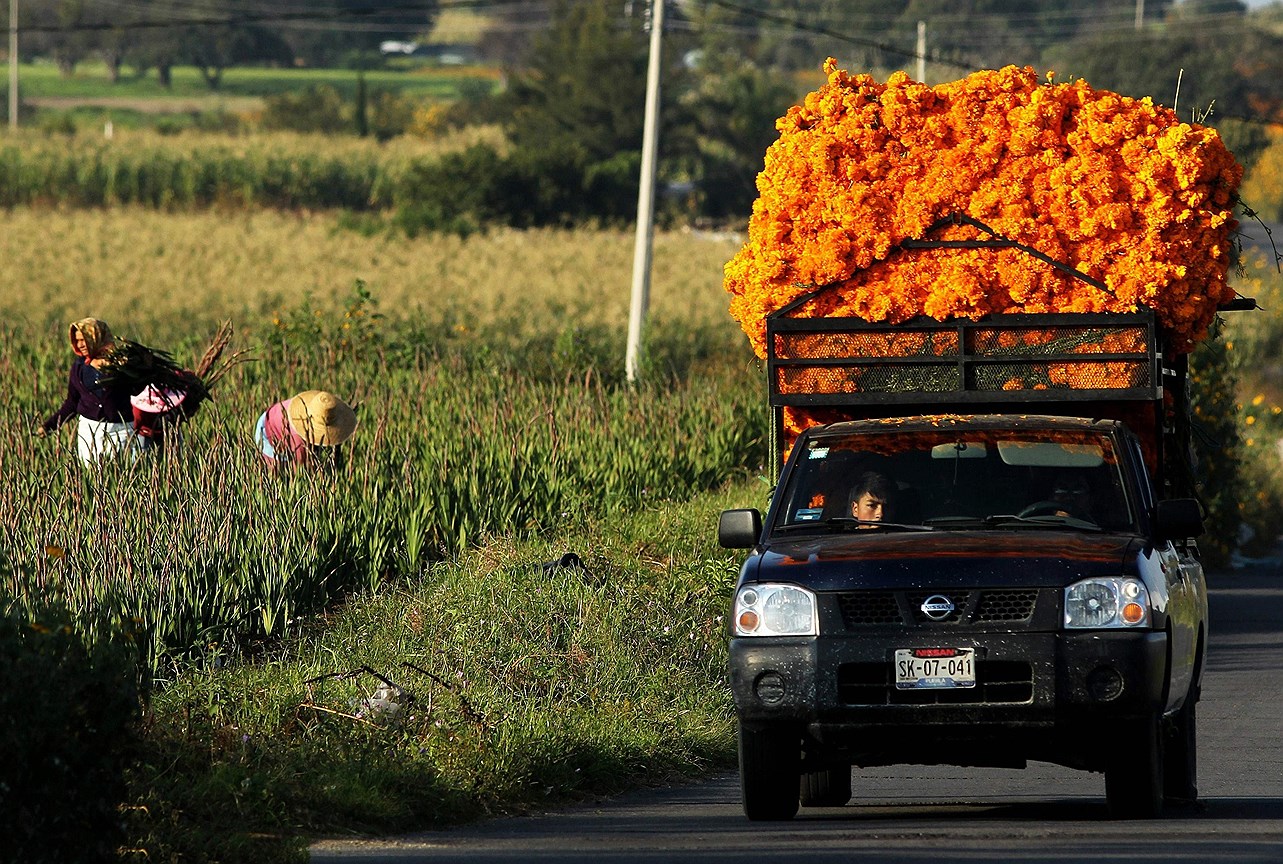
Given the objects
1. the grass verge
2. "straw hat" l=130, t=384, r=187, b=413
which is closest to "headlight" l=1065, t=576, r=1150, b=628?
the grass verge

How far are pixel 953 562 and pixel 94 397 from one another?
9.49 m

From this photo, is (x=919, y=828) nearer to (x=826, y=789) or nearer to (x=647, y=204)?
(x=826, y=789)

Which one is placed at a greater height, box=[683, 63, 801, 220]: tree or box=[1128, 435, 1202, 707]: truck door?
box=[1128, 435, 1202, 707]: truck door

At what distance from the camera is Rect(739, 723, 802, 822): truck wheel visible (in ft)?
31.2

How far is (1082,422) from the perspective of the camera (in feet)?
35.1

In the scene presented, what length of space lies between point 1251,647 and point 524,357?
19.1m

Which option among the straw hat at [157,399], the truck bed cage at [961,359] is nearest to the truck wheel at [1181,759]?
the truck bed cage at [961,359]

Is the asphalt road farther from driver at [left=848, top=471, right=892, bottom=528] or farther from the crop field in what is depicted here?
Answer: driver at [left=848, top=471, right=892, bottom=528]

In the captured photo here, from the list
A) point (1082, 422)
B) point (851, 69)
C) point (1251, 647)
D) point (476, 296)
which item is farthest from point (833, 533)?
point (851, 69)

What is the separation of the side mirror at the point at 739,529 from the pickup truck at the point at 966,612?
0.01 meters

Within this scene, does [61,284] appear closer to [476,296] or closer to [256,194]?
[476,296]

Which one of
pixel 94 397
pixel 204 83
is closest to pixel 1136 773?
pixel 94 397

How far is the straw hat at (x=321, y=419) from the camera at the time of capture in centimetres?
1662

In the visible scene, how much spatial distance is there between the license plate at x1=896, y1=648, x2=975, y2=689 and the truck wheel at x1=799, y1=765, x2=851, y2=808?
63.3 inches
